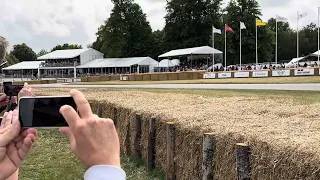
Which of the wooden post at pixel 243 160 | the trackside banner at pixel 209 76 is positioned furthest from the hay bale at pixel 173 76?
the wooden post at pixel 243 160

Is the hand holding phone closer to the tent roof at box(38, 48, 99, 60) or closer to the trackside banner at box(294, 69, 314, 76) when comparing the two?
the trackside banner at box(294, 69, 314, 76)

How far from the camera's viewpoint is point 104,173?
1500 mm

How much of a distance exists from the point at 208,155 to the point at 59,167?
550cm

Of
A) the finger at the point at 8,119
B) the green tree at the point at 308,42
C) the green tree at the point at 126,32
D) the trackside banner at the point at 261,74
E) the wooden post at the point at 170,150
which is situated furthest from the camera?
the green tree at the point at 308,42

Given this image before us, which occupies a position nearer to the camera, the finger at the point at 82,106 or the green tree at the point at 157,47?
the finger at the point at 82,106

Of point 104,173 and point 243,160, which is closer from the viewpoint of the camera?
point 104,173

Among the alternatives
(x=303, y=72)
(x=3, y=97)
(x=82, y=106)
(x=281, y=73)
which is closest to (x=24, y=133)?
(x=82, y=106)

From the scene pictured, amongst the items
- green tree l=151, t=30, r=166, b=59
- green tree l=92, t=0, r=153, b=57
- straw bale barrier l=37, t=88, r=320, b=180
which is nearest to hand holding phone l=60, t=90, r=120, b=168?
straw bale barrier l=37, t=88, r=320, b=180

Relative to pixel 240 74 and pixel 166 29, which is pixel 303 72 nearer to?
pixel 240 74

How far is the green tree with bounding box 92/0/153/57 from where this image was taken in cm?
10919

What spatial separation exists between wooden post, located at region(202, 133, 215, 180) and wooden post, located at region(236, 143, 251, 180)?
40.9 inches

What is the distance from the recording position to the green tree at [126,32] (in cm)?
10919

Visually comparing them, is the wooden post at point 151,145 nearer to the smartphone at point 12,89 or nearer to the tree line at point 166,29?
the smartphone at point 12,89

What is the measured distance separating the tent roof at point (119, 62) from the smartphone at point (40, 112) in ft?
289
